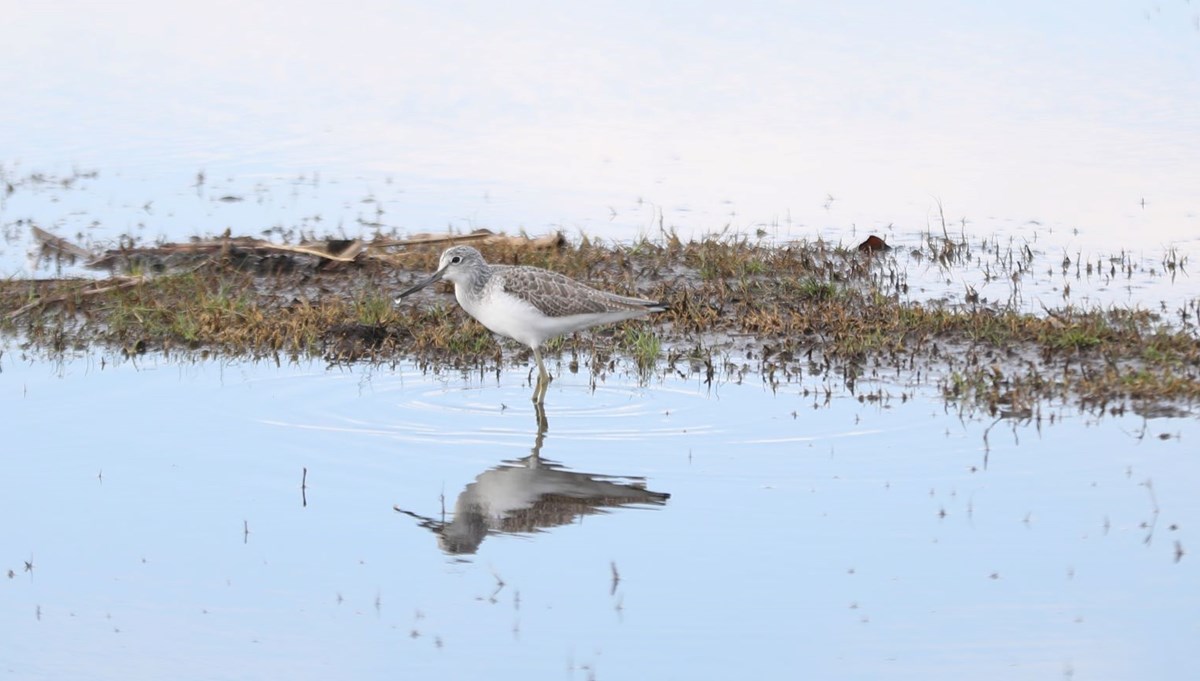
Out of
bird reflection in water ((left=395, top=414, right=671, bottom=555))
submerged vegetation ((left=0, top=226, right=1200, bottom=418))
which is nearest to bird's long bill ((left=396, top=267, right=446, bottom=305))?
submerged vegetation ((left=0, top=226, right=1200, bottom=418))

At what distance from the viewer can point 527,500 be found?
923 cm

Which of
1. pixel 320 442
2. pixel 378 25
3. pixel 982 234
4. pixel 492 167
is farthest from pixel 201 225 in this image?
pixel 378 25

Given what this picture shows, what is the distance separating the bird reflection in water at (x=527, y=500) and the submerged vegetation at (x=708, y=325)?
2.25 meters

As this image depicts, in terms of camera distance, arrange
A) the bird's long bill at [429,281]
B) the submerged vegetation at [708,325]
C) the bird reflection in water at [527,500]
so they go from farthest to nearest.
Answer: the bird's long bill at [429,281]
the submerged vegetation at [708,325]
the bird reflection in water at [527,500]

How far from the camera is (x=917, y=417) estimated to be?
422 inches

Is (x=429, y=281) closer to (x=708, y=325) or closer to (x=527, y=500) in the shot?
(x=708, y=325)

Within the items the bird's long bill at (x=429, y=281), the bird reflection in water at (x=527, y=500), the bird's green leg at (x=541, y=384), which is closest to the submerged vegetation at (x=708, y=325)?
the bird's long bill at (x=429, y=281)

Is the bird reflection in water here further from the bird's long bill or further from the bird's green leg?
the bird's long bill

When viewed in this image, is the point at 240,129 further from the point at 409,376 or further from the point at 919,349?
the point at 919,349

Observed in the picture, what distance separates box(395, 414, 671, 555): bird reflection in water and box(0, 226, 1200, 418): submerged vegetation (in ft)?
7.39

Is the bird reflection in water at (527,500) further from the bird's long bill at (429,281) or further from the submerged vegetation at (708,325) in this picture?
the bird's long bill at (429,281)

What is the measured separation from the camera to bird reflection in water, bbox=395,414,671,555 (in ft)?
28.7

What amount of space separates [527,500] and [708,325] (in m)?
3.78

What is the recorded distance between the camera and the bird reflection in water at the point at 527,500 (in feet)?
28.7
